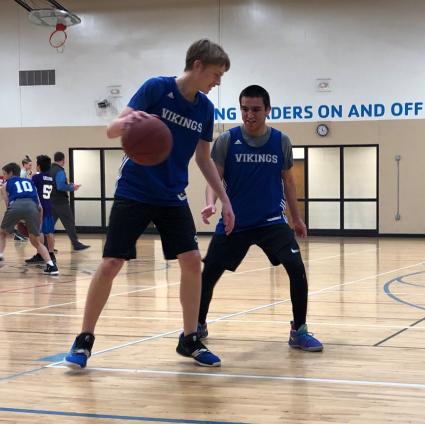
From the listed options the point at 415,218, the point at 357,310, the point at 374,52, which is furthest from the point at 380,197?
the point at 357,310

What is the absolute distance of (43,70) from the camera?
68.5ft

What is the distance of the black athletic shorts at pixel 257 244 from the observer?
17.1 ft

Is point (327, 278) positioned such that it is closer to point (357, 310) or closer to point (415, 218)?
point (357, 310)

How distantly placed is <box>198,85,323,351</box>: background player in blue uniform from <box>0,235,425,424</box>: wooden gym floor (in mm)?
495

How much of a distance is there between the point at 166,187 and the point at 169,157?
0.57 ft

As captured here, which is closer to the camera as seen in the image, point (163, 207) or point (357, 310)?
point (163, 207)

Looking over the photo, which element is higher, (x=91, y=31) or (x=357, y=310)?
(x=91, y=31)

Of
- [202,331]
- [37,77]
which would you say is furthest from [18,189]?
[37,77]

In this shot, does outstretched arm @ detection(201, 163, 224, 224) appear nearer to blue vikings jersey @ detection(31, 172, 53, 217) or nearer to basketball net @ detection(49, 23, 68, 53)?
blue vikings jersey @ detection(31, 172, 53, 217)

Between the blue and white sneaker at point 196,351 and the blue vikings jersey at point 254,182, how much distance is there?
0.88 m

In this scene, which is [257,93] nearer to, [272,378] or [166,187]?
[166,187]

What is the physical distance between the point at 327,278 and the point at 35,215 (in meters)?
4.14

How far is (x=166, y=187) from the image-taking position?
4492 millimetres

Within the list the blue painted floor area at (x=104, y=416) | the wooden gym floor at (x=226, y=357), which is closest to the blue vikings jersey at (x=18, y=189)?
the wooden gym floor at (x=226, y=357)
